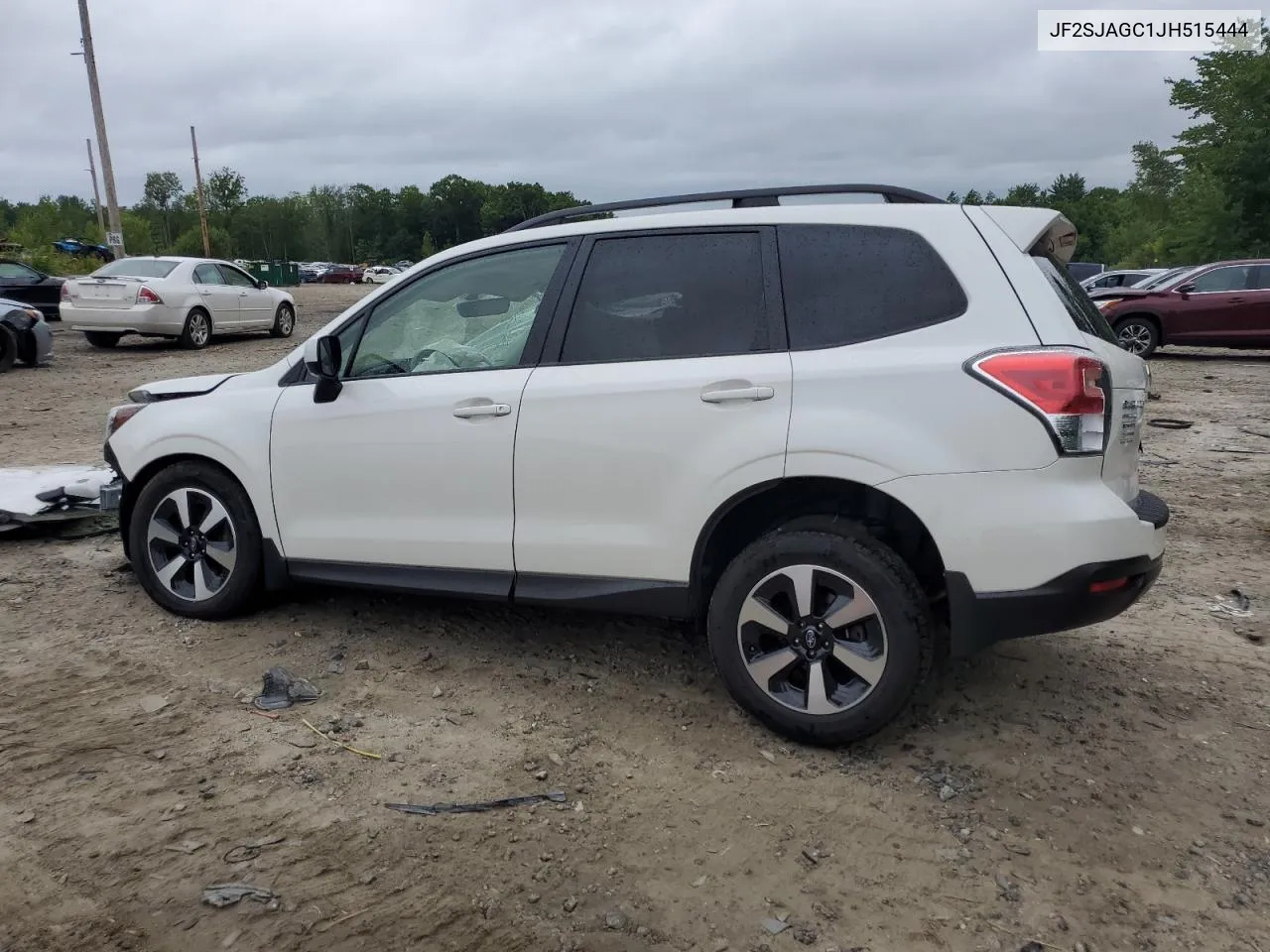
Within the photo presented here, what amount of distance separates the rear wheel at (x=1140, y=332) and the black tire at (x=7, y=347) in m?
16.4

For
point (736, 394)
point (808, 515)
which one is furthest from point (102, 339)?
point (808, 515)

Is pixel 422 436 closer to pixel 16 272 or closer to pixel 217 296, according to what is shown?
pixel 217 296

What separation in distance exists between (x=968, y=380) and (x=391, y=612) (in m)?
2.89

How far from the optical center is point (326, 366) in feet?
13.2

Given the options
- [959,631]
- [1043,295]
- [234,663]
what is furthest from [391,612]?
[1043,295]

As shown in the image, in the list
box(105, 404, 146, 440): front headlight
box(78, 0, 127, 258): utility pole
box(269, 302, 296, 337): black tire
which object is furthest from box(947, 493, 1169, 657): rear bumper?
box(78, 0, 127, 258): utility pole

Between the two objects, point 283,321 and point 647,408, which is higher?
point 283,321

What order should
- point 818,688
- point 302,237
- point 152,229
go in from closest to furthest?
point 818,688
point 152,229
point 302,237

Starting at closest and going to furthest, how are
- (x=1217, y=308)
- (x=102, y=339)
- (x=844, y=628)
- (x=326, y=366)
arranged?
(x=844, y=628)
(x=326, y=366)
(x=1217, y=308)
(x=102, y=339)

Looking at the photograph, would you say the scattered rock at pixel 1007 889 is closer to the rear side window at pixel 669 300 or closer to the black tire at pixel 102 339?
the rear side window at pixel 669 300

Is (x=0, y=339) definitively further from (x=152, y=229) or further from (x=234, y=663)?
(x=152, y=229)

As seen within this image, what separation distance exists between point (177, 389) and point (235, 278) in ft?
45.1

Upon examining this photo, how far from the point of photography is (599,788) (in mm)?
3180

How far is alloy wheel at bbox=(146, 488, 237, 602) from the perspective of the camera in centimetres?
443
